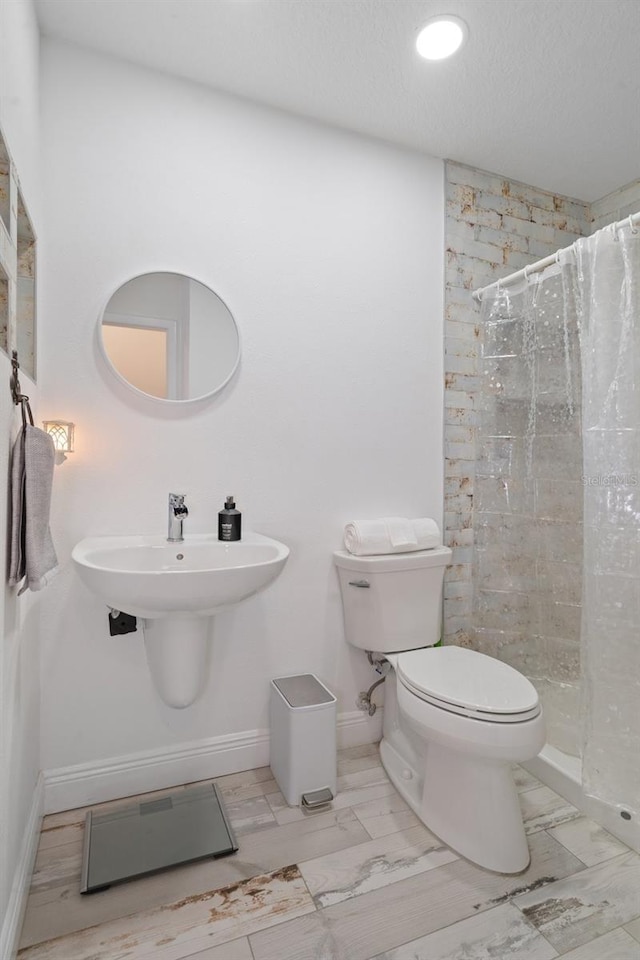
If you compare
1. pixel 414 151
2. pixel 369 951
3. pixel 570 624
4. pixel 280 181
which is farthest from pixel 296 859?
pixel 414 151

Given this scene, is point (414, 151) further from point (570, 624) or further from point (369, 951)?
point (369, 951)

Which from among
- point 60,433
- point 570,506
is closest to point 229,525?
point 60,433

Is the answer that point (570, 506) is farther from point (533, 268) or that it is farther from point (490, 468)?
point (533, 268)

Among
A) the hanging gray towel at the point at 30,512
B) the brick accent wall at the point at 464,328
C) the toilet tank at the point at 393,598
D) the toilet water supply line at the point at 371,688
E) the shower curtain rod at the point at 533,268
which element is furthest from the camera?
the brick accent wall at the point at 464,328

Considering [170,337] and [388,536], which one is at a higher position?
[170,337]

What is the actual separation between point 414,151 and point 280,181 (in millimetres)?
647

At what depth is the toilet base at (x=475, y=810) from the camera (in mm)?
1417

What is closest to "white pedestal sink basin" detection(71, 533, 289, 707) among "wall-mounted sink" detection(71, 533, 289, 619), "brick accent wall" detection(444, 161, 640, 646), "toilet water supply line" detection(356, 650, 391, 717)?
"wall-mounted sink" detection(71, 533, 289, 619)

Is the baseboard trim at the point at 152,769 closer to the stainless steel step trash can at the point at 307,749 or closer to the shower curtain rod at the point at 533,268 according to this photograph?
the stainless steel step trash can at the point at 307,749

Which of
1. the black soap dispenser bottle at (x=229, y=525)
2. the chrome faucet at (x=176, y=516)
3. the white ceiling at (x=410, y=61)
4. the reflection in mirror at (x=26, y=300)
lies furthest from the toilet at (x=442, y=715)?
the white ceiling at (x=410, y=61)

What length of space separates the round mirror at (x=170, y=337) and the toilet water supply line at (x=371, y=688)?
1193 millimetres

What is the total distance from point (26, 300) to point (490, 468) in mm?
1763

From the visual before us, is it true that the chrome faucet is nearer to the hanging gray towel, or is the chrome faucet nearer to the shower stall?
the hanging gray towel

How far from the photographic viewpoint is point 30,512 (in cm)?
123
